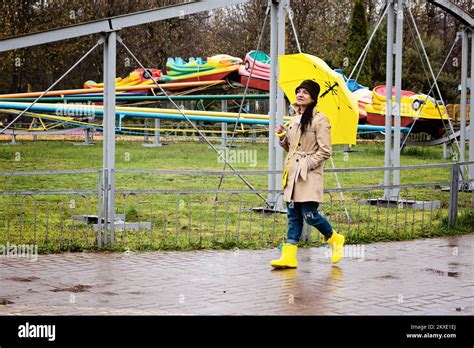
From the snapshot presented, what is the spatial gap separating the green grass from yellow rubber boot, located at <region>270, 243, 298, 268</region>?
4.60 ft

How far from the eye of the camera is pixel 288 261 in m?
9.13

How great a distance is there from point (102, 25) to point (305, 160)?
3.02 m

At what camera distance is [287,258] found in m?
9.12

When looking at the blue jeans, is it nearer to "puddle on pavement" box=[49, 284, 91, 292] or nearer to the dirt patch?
"puddle on pavement" box=[49, 284, 91, 292]

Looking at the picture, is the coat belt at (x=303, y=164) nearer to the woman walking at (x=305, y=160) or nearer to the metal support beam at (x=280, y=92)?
the woman walking at (x=305, y=160)

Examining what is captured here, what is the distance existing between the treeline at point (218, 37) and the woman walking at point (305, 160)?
2588cm

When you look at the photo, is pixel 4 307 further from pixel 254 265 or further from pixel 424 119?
pixel 424 119

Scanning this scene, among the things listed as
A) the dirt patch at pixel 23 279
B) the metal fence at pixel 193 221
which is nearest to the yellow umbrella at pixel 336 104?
the metal fence at pixel 193 221

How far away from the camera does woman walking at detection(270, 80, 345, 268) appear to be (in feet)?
29.8

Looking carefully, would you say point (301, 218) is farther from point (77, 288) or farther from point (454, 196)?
point (454, 196)

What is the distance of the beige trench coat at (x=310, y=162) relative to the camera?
357 inches

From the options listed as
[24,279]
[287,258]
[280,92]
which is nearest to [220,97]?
[280,92]

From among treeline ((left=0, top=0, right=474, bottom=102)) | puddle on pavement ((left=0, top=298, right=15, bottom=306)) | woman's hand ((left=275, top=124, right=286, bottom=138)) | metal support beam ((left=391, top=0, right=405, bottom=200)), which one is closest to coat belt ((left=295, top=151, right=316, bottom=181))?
woman's hand ((left=275, top=124, right=286, bottom=138))

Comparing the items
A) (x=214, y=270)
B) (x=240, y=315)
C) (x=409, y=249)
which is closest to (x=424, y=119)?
(x=409, y=249)
